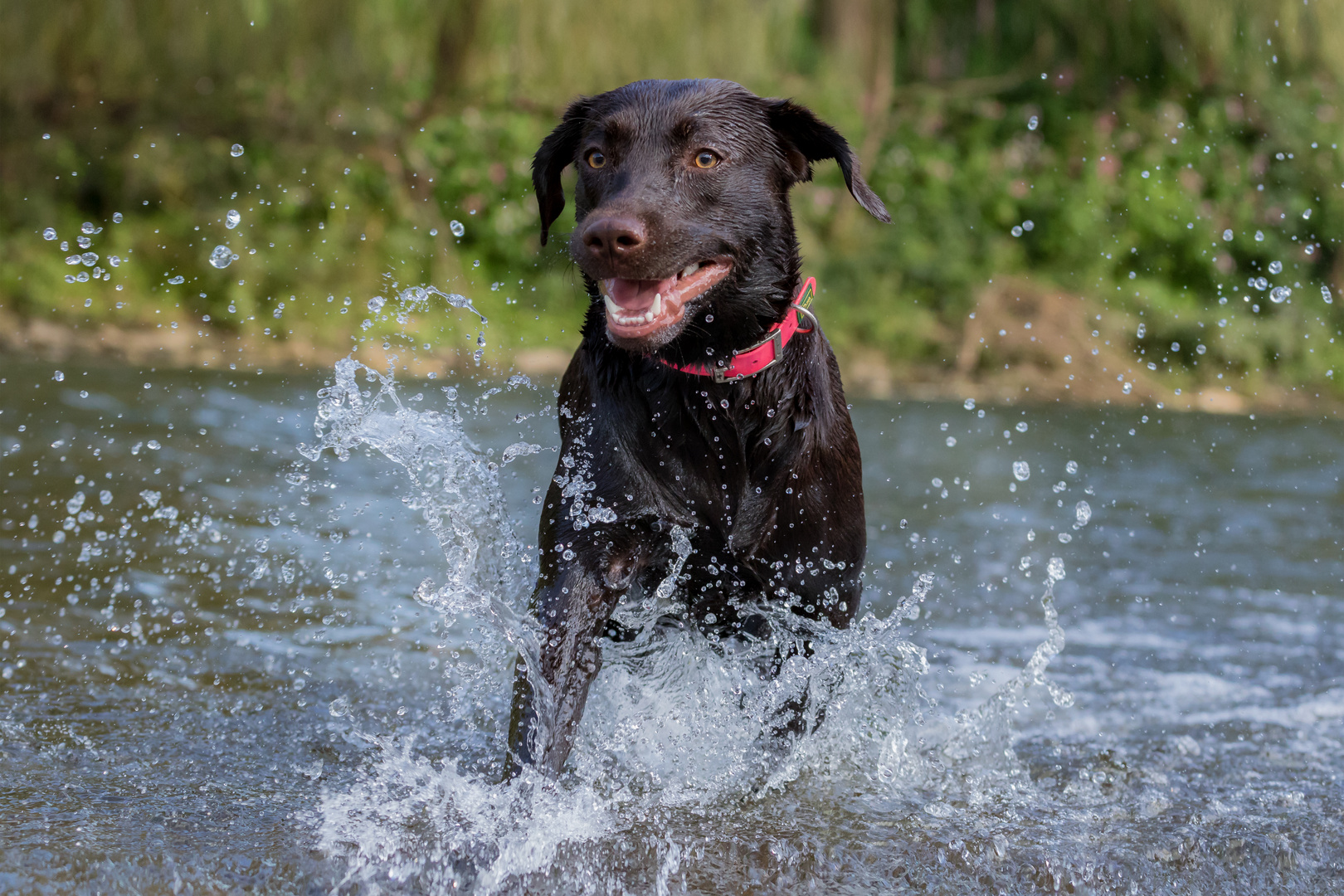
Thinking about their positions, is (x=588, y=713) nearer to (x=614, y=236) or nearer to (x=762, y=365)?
(x=762, y=365)

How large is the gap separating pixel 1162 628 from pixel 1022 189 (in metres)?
10.9

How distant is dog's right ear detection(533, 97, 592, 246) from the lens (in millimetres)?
3209

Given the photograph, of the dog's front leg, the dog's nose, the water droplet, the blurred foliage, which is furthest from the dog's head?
the blurred foliage

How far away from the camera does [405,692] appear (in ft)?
12.5

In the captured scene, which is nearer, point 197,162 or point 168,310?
point 168,310

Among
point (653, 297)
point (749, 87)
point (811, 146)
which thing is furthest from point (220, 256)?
point (749, 87)

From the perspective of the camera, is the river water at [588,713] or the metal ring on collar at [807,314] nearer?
the river water at [588,713]

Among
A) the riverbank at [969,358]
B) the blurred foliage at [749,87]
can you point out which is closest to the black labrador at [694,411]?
the riverbank at [969,358]

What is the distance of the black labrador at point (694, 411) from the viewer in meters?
2.81

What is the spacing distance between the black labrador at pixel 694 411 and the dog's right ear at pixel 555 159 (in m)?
0.08

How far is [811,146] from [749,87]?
955 centimetres

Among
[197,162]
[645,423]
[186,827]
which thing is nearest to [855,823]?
[645,423]

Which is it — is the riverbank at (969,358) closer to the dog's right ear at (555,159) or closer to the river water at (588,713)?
the river water at (588,713)

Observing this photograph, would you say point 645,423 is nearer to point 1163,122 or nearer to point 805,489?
point 805,489
